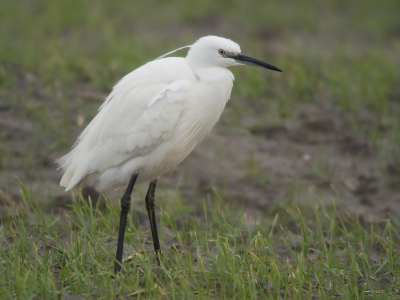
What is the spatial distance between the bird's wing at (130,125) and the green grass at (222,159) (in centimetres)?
40

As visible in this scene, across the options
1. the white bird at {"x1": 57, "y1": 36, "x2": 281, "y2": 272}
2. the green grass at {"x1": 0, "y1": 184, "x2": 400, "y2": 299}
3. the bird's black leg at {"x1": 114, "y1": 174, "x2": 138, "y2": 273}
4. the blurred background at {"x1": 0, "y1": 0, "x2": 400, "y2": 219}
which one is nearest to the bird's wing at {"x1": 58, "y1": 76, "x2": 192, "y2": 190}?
the white bird at {"x1": 57, "y1": 36, "x2": 281, "y2": 272}

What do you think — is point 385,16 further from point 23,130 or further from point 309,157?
point 23,130

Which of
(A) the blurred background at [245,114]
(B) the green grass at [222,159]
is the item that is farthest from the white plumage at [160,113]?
(A) the blurred background at [245,114]

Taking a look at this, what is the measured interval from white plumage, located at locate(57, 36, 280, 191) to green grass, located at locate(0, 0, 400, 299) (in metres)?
0.40

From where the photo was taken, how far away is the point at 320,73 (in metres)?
7.93

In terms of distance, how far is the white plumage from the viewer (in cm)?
388

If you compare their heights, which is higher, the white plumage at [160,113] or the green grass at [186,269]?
the white plumage at [160,113]

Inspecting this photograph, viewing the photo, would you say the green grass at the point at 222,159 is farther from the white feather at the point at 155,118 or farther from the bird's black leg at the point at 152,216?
the white feather at the point at 155,118

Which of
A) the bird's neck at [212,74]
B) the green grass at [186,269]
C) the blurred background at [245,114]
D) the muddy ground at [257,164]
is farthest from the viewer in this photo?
the blurred background at [245,114]

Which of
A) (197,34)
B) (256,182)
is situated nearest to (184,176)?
(256,182)

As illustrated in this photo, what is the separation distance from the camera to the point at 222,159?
20.2 ft

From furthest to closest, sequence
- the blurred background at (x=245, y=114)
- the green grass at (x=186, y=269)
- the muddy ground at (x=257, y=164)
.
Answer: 1. the blurred background at (x=245, y=114)
2. the muddy ground at (x=257, y=164)
3. the green grass at (x=186, y=269)

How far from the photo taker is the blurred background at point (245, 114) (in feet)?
18.7

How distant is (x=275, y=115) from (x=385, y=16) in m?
5.56
